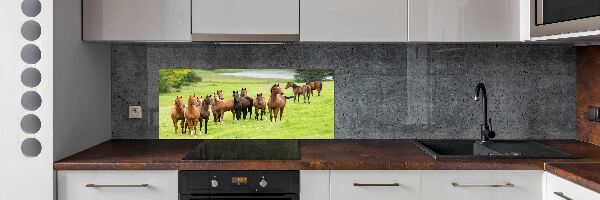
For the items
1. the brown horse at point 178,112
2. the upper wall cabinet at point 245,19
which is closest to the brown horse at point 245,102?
the brown horse at point 178,112

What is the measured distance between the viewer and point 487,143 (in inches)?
118

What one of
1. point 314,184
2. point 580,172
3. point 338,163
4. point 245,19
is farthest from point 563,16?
point 245,19

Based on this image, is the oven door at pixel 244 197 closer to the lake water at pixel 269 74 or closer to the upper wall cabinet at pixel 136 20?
the upper wall cabinet at pixel 136 20

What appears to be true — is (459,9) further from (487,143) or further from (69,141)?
(69,141)

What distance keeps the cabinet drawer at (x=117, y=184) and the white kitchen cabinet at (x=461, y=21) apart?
1238mm

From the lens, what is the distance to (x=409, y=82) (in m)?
3.19

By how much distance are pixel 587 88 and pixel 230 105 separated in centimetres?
178

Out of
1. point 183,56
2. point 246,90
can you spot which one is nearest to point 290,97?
point 246,90

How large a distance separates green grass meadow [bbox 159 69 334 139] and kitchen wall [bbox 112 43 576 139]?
0.05 meters

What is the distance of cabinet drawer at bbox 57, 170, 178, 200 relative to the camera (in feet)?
8.05
